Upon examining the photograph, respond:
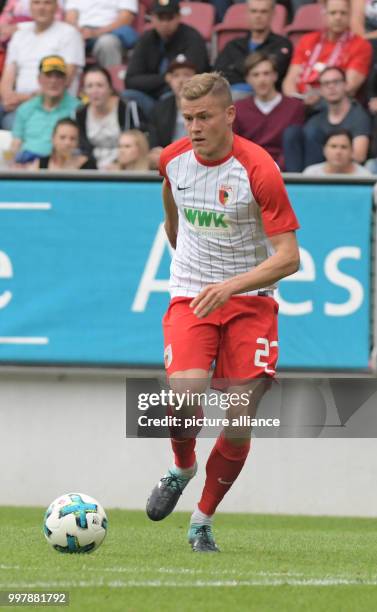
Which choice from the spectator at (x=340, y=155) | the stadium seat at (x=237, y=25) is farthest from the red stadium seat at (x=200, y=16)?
the spectator at (x=340, y=155)

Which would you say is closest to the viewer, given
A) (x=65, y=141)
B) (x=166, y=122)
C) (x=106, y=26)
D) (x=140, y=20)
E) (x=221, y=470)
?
(x=221, y=470)

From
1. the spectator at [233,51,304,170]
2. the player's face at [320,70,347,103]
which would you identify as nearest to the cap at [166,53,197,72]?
the spectator at [233,51,304,170]

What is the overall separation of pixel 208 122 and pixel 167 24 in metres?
6.69

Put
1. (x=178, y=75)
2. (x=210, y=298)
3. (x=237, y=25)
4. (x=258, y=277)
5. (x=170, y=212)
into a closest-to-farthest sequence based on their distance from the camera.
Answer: (x=210, y=298), (x=258, y=277), (x=170, y=212), (x=178, y=75), (x=237, y=25)

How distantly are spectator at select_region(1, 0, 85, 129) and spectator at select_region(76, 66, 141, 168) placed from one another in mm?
1000

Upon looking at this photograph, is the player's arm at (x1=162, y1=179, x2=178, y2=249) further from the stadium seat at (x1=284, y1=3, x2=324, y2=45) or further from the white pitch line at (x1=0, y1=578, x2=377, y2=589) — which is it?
the stadium seat at (x1=284, y1=3, x2=324, y2=45)

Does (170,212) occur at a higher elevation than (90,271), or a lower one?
higher

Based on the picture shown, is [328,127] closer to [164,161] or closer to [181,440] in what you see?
[164,161]

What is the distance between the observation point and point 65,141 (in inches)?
453

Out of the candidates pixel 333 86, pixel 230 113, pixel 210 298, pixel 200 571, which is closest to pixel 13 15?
pixel 333 86

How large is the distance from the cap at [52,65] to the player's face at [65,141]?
3.77 feet

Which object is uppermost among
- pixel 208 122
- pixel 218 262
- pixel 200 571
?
pixel 208 122

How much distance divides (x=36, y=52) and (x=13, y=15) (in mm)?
1384

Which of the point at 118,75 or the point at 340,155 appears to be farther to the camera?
the point at 118,75
